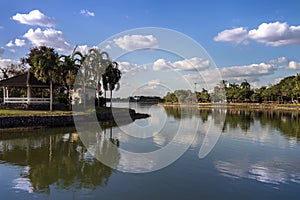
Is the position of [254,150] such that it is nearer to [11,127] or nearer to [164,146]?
[164,146]

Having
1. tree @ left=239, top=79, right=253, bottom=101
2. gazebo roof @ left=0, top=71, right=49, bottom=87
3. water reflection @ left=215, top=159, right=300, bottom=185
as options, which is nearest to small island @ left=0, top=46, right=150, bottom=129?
gazebo roof @ left=0, top=71, right=49, bottom=87

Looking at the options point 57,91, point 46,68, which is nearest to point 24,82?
point 46,68

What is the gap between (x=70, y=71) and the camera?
34719mm

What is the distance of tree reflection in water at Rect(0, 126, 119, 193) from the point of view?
1107 cm

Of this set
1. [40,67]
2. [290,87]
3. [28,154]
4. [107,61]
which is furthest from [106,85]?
[290,87]

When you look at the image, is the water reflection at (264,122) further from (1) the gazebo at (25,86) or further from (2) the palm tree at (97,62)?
(1) the gazebo at (25,86)

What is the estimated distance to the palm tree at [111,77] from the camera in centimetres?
4247

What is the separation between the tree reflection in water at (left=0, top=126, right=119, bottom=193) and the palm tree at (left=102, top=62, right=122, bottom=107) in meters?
22.1

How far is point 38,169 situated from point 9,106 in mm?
21261

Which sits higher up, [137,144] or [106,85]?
[106,85]

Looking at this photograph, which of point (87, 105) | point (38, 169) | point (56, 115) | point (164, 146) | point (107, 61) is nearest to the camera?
point (38, 169)

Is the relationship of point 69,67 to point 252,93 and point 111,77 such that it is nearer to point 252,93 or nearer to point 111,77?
point 111,77

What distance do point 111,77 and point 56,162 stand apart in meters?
29.8

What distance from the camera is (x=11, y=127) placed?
24938 mm
